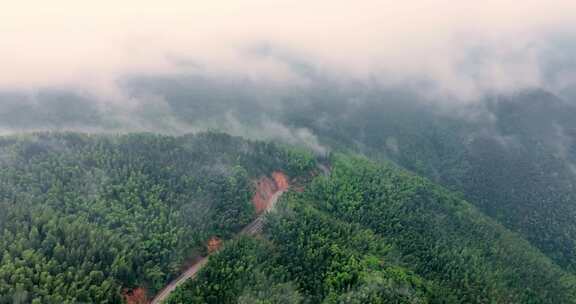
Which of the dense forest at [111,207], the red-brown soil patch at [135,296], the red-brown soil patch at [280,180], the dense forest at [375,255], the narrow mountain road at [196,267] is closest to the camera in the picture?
the dense forest at [111,207]

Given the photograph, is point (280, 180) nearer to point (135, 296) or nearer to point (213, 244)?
point (213, 244)

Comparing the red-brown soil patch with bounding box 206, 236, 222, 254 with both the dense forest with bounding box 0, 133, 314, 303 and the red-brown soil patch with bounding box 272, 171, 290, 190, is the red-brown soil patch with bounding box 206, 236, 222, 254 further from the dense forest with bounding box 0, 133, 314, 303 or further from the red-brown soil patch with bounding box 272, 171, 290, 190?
the red-brown soil patch with bounding box 272, 171, 290, 190

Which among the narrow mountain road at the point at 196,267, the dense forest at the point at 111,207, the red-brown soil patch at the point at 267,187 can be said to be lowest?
the narrow mountain road at the point at 196,267

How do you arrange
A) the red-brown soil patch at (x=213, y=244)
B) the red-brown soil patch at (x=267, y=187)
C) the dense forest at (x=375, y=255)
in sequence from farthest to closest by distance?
the red-brown soil patch at (x=267, y=187) → the red-brown soil patch at (x=213, y=244) → the dense forest at (x=375, y=255)

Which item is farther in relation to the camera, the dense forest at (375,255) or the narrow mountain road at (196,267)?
the narrow mountain road at (196,267)

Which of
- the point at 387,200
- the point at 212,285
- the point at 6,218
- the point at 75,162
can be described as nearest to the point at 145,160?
the point at 75,162

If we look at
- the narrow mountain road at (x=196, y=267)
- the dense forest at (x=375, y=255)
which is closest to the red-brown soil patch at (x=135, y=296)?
the narrow mountain road at (x=196, y=267)

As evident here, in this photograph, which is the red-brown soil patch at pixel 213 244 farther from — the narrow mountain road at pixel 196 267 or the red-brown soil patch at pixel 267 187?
the red-brown soil patch at pixel 267 187

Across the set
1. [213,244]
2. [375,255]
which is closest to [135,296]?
[213,244]
